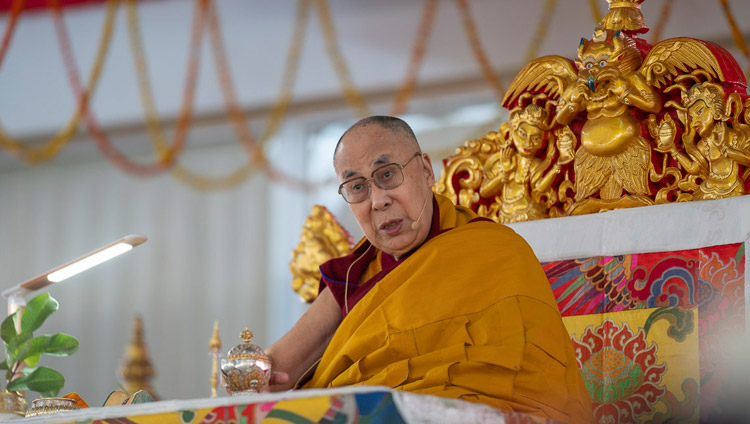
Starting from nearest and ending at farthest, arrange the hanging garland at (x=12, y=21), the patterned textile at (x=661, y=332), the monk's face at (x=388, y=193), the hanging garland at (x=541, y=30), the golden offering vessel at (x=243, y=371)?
1. the golden offering vessel at (x=243, y=371)
2. the patterned textile at (x=661, y=332)
3. the monk's face at (x=388, y=193)
4. the hanging garland at (x=541, y=30)
5. the hanging garland at (x=12, y=21)

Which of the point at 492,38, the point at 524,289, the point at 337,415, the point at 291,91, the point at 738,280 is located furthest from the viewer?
the point at 291,91

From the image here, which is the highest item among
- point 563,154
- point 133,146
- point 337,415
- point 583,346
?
point 133,146

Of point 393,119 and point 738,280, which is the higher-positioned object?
point 393,119

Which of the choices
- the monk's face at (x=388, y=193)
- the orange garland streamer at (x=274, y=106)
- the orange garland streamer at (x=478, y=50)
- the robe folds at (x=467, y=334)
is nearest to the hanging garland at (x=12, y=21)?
the orange garland streamer at (x=274, y=106)

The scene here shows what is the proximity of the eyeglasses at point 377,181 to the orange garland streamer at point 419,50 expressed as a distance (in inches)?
139

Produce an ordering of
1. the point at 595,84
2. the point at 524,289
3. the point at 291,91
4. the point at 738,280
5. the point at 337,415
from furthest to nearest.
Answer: the point at 291,91, the point at 595,84, the point at 738,280, the point at 524,289, the point at 337,415

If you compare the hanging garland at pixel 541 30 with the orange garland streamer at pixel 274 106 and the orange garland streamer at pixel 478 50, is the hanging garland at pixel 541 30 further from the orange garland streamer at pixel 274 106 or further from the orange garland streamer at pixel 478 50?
the orange garland streamer at pixel 274 106

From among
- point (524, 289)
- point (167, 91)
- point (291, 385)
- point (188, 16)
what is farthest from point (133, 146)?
point (524, 289)

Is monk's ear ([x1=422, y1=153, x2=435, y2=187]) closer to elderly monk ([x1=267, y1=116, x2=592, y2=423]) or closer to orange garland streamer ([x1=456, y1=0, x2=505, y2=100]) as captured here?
elderly monk ([x1=267, y1=116, x2=592, y2=423])

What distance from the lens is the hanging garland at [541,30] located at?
5.08 meters

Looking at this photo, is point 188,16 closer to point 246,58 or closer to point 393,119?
point 246,58

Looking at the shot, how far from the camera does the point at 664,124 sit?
6.75ft

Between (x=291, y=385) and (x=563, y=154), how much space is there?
797 mm

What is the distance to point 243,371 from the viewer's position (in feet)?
5.62
